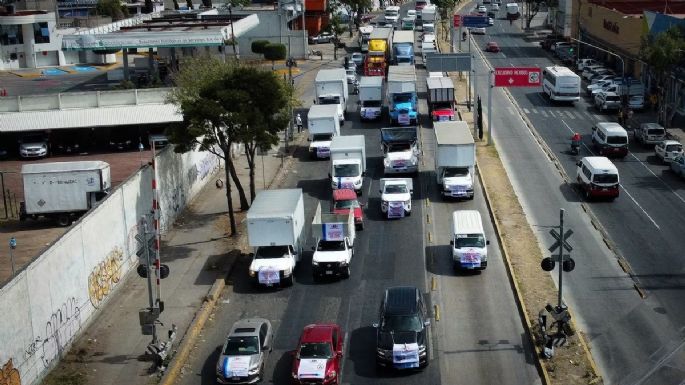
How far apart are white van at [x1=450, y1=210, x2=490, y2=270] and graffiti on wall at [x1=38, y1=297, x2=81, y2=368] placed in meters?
16.5

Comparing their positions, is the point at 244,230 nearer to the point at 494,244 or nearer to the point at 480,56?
the point at 494,244

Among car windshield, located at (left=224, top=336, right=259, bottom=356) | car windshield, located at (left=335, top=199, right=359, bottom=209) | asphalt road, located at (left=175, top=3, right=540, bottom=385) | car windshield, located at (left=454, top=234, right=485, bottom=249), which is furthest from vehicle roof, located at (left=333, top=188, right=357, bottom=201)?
car windshield, located at (left=224, top=336, right=259, bottom=356)

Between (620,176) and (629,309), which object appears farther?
(620,176)

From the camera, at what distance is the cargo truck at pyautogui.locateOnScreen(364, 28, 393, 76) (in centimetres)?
9738

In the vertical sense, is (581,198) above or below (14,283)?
below

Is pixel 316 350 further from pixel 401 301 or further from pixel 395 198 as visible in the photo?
pixel 395 198

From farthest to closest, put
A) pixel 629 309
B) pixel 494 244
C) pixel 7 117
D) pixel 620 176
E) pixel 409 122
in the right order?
pixel 409 122, pixel 7 117, pixel 620 176, pixel 494 244, pixel 629 309

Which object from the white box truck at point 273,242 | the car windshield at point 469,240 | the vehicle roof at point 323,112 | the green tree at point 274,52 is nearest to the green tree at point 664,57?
the vehicle roof at point 323,112

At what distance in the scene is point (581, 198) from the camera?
184ft

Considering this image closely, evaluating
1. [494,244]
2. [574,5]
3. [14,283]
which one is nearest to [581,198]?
[494,244]

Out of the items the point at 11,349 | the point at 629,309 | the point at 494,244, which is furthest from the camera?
the point at 494,244

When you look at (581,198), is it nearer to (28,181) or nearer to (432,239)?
(432,239)

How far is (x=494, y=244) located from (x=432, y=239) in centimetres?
314

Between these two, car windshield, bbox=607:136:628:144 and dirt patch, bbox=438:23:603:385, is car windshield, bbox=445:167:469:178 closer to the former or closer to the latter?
dirt patch, bbox=438:23:603:385
